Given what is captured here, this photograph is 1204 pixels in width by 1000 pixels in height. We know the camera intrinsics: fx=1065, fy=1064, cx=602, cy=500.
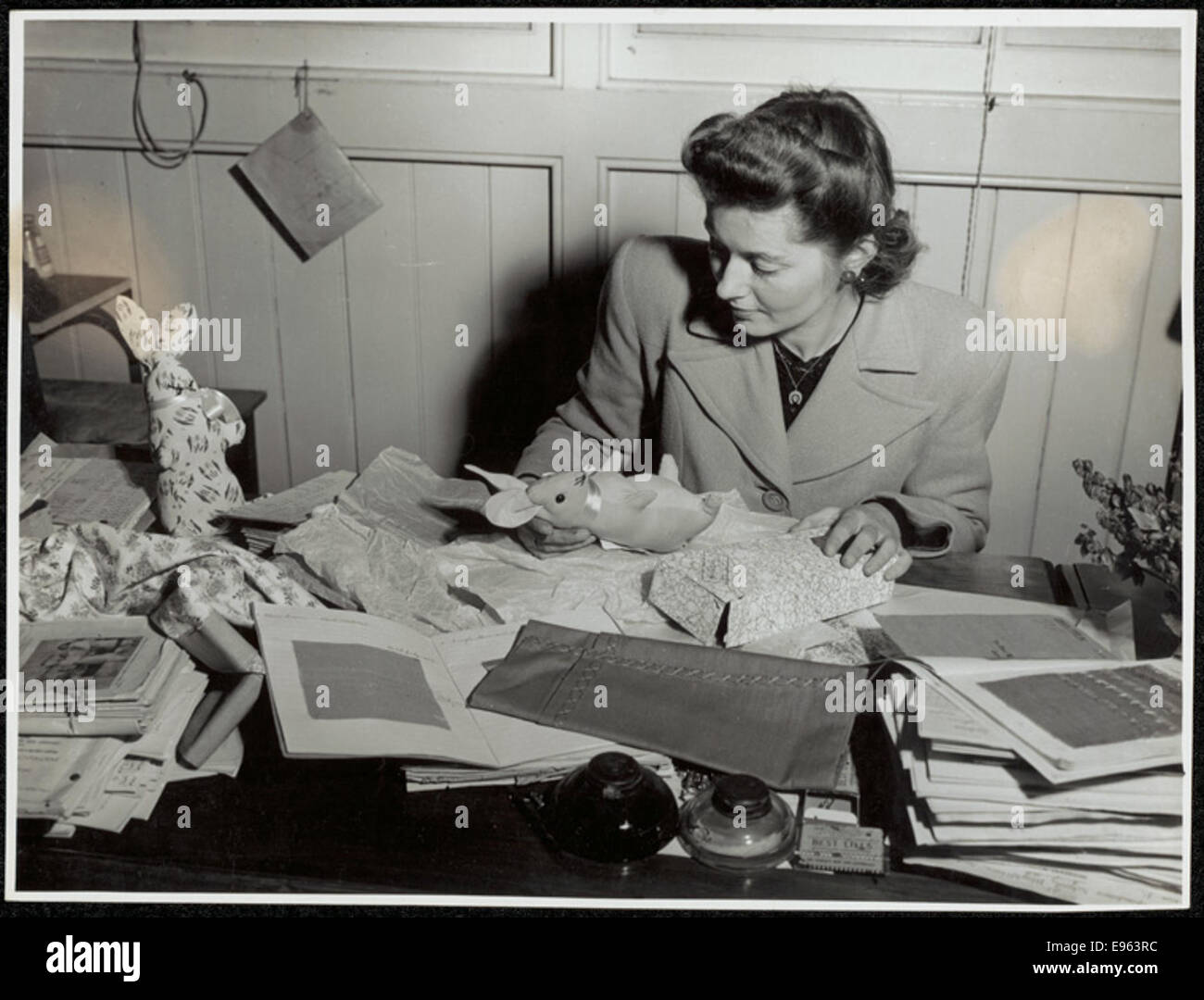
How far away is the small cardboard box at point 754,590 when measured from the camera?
1.07m

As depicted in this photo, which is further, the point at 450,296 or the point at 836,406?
the point at 450,296

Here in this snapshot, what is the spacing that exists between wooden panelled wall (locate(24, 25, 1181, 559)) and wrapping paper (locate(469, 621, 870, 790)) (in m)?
0.95

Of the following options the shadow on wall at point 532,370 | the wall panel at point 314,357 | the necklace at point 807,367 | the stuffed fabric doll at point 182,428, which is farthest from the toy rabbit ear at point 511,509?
the wall panel at point 314,357

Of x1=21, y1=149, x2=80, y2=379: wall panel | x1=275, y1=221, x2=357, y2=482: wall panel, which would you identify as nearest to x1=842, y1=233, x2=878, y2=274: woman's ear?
x1=275, y1=221, x2=357, y2=482: wall panel

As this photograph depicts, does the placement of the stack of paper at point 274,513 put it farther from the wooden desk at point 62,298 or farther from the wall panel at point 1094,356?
the wall panel at point 1094,356

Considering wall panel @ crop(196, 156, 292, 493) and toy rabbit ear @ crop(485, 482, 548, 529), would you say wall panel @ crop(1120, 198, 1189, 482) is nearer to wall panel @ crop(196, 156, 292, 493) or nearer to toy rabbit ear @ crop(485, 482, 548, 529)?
toy rabbit ear @ crop(485, 482, 548, 529)

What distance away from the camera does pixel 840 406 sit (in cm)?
150

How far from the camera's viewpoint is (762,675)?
99cm

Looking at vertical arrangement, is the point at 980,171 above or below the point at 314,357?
above

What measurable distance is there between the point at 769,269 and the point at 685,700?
65 centimetres

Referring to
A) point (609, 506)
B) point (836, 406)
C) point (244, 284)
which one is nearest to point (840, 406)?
point (836, 406)

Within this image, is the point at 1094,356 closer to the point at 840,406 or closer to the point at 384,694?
the point at 840,406

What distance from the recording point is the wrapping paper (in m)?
0.91

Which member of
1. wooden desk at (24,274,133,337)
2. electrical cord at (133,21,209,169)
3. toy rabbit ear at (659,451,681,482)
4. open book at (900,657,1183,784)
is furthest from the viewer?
electrical cord at (133,21,209,169)
